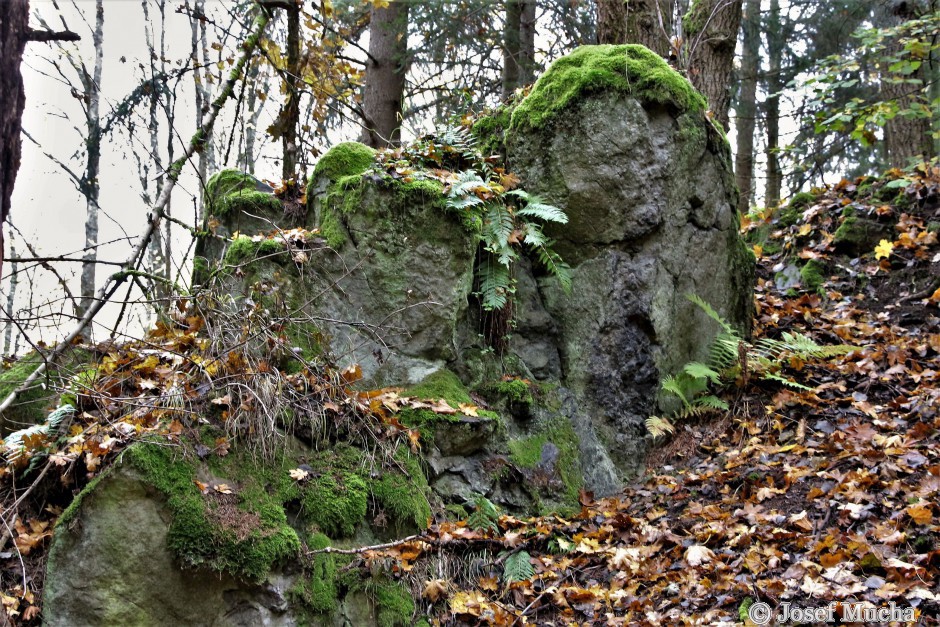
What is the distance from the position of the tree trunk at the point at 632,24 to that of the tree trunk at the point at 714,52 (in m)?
0.97

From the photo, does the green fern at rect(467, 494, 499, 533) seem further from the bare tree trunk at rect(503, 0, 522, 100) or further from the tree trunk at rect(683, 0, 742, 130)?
the bare tree trunk at rect(503, 0, 522, 100)

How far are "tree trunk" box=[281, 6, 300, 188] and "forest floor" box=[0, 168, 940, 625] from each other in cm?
239

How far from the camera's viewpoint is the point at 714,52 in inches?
336

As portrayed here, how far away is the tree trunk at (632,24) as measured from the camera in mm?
7523

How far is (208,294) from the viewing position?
175 inches

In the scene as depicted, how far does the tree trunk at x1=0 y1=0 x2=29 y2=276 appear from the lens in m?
1.61

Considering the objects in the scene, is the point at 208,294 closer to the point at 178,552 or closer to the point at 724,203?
the point at 178,552

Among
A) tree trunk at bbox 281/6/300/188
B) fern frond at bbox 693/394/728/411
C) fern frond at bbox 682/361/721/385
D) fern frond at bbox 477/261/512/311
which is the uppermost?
tree trunk at bbox 281/6/300/188

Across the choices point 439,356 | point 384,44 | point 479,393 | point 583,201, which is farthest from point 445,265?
point 384,44

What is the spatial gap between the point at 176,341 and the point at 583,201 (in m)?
3.66

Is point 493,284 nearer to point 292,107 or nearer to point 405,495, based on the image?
point 405,495

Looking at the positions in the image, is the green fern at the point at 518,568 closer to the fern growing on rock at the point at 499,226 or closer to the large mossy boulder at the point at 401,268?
the large mossy boulder at the point at 401,268

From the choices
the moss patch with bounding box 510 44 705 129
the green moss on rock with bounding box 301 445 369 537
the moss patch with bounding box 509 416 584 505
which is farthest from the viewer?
the moss patch with bounding box 510 44 705 129

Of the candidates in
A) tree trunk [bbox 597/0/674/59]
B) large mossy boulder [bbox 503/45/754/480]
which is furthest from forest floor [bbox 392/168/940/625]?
tree trunk [bbox 597/0/674/59]
